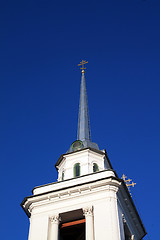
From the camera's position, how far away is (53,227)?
24797 millimetres

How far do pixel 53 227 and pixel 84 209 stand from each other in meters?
2.16

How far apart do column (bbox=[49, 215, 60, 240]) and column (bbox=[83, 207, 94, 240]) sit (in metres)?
1.83

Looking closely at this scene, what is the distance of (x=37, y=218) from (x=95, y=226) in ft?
13.5

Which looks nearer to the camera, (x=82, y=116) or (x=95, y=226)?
(x=95, y=226)

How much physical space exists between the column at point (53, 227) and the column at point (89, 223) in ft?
6.01

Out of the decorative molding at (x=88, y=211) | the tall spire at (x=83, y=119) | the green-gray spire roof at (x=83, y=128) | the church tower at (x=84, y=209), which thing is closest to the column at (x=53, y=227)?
the church tower at (x=84, y=209)

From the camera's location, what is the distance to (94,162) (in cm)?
3028

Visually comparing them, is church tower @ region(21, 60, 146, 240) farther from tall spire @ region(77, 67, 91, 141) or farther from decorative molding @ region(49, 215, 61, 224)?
tall spire @ region(77, 67, 91, 141)

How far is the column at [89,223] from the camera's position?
76.8ft

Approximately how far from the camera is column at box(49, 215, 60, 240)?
24.3m

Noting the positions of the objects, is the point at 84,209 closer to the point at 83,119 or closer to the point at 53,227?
the point at 53,227

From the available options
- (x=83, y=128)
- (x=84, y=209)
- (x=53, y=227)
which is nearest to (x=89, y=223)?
(x=84, y=209)

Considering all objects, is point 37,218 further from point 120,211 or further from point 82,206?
point 120,211

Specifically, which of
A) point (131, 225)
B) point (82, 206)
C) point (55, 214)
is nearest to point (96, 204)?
point (82, 206)
